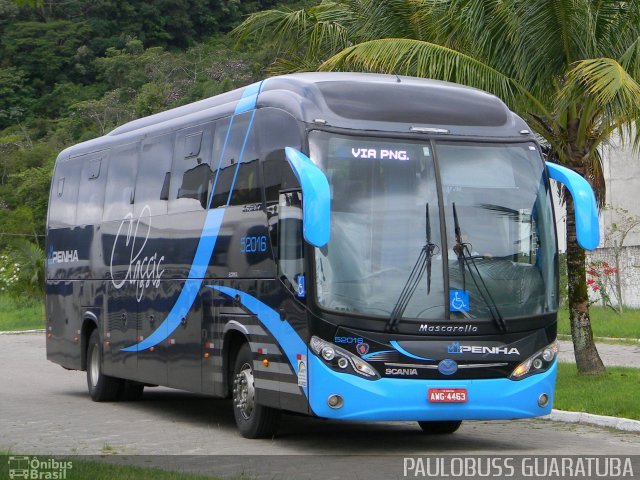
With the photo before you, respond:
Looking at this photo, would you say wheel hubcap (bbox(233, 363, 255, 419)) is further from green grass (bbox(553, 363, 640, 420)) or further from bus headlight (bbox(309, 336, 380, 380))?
green grass (bbox(553, 363, 640, 420))

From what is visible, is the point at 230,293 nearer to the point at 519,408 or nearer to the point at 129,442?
the point at 129,442

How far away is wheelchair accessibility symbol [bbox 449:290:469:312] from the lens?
38.0ft

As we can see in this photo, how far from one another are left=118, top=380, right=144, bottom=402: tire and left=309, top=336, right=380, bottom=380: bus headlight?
7101 millimetres

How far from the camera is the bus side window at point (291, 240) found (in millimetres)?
11633

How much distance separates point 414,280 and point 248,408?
8.15 feet

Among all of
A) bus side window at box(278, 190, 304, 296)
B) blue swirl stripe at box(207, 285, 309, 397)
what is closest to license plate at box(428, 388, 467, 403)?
blue swirl stripe at box(207, 285, 309, 397)

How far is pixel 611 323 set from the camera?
29.0 metres

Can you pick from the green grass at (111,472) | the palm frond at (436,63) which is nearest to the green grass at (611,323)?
the palm frond at (436,63)

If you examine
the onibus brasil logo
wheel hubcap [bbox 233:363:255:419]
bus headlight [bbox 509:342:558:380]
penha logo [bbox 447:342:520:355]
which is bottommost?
the onibus brasil logo

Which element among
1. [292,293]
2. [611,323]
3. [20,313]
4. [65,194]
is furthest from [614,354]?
[20,313]

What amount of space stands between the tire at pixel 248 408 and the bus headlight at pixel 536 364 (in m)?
2.54

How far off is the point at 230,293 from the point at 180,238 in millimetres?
1770

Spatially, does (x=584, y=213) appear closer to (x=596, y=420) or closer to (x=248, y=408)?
(x=596, y=420)

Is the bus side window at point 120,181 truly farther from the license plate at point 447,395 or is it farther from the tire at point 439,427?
the license plate at point 447,395
